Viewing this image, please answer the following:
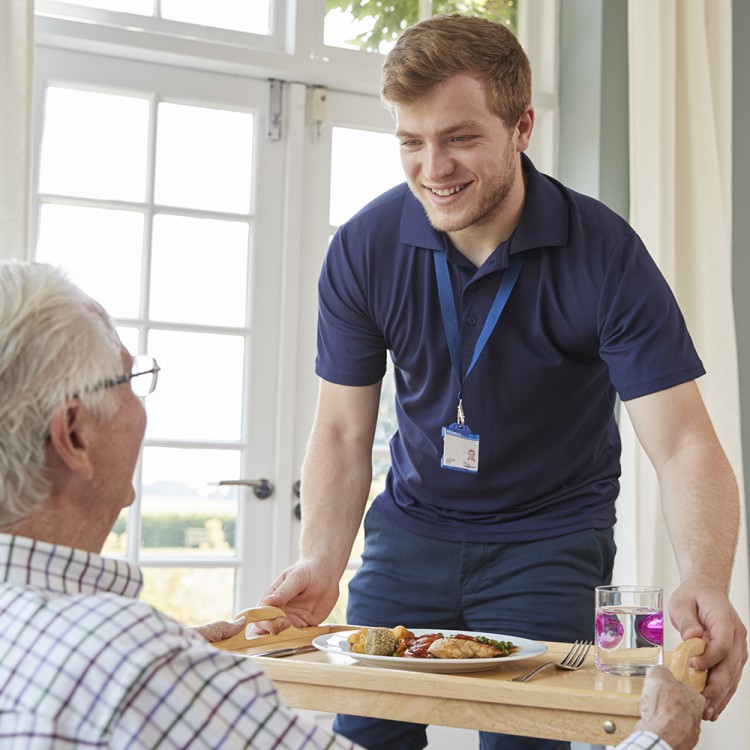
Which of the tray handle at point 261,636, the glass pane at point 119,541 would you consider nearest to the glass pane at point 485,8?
the glass pane at point 119,541

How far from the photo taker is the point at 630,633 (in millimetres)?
1280

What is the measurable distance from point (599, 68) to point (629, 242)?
1.57m

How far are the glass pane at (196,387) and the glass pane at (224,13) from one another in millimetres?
939

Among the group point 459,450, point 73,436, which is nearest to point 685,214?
point 459,450

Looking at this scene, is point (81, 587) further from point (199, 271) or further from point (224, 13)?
point (224, 13)

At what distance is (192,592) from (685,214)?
73.9 inches

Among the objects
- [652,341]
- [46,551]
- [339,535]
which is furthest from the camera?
[339,535]

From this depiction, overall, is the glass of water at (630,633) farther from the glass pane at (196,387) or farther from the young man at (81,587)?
the glass pane at (196,387)

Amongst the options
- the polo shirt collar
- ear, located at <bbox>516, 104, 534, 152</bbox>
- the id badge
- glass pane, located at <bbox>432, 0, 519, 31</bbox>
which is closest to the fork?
the id badge

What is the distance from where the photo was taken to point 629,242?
6.03ft

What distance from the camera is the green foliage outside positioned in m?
3.28

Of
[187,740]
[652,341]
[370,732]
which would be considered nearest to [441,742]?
[370,732]

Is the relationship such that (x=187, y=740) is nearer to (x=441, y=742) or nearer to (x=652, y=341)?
(x=652, y=341)

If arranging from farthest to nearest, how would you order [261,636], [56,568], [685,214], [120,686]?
[685,214] → [261,636] → [56,568] → [120,686]
